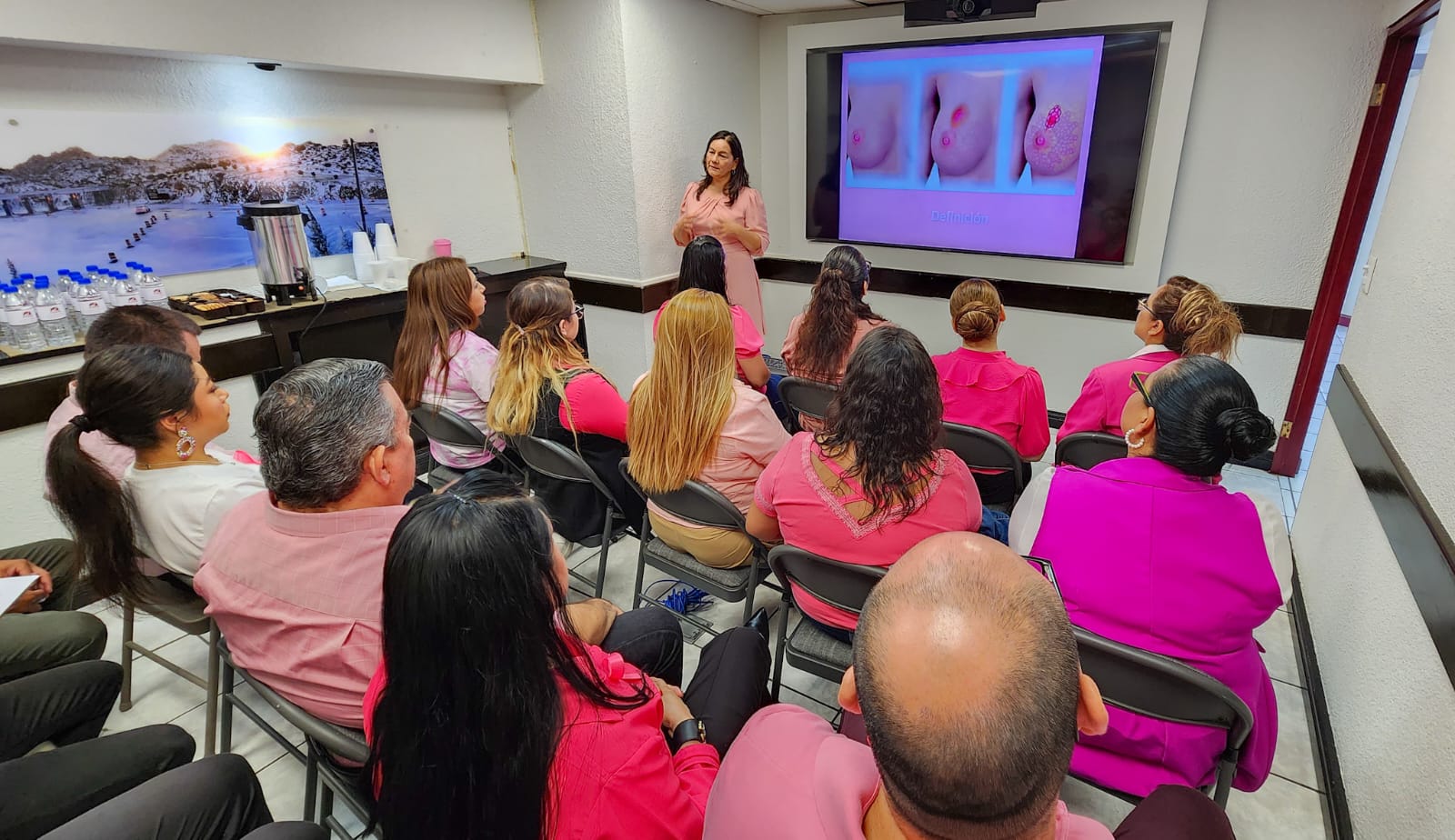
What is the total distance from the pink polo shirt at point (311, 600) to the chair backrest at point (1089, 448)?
1860 mm

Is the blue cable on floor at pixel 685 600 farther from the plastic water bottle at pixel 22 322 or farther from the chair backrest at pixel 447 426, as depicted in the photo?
the plastic water bottle at pixel 22 322

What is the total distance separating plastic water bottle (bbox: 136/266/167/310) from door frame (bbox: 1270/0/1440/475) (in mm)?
4806

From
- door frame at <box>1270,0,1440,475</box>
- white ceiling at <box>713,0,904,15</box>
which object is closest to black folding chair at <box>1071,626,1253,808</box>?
door frame at <box>1270,0,1440,475</box>

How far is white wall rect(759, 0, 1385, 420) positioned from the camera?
2885 mm

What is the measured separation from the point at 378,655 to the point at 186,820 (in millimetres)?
363

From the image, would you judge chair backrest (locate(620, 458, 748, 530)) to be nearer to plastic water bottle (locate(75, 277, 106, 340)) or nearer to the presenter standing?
the presenter standing

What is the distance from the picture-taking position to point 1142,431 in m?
1.47

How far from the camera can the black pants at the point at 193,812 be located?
979mm

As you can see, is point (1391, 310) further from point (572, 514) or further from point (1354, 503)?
point (572, 514)

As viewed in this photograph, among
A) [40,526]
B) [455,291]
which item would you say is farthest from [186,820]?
[40,526]

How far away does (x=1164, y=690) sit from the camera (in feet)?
3.68

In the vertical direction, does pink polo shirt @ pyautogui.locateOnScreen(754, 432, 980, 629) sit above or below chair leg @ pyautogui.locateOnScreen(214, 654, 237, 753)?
above

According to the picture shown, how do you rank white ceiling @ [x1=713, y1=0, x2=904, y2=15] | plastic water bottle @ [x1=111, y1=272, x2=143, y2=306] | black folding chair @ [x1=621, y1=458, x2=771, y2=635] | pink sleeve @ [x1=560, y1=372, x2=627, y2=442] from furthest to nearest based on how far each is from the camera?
white ceiling @ [x1=713, y1=0, x2=904, y2=15] < plastic water bottle @ [x1=111, y1=272, x2=143, y2=306] < pink sleeve @ [x1=560, y1=372, x2=627, y2=442] < black folding chair @ [x1=621, y1=458, x2=771, y2=635]

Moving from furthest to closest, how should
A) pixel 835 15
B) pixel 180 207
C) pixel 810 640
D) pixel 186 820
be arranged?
1. pixel 835 15
2. pixel 180 207
3. pixel 810 640
4. pixel 186 820
